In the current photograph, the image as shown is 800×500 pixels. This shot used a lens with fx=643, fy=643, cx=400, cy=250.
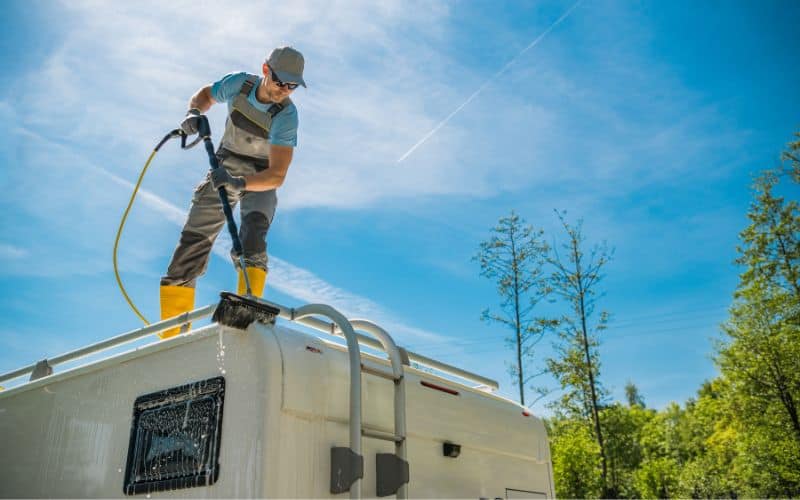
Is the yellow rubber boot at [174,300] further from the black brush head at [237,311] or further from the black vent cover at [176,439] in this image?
the black brush head at [237,311]

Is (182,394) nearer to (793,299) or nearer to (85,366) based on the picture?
(85,366)

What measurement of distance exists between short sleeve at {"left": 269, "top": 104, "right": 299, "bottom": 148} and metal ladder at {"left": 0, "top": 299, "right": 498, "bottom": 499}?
1712mm

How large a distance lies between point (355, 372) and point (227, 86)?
2.90m

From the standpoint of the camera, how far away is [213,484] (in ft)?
8.71

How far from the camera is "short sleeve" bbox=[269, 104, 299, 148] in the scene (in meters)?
4.68

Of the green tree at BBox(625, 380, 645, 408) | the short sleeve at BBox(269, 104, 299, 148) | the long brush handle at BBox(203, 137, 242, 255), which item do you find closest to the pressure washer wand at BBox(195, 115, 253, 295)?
the long brush handle at BBox(203, 137, 242, 255)

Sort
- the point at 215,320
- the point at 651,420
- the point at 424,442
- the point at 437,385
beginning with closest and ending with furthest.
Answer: the point at 215,320
the point at 424,442
the point at 437,385
the point at 651,420

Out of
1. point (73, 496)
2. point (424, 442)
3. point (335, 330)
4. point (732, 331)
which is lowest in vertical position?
point (73, 496)

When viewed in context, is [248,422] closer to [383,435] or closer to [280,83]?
[383,435]

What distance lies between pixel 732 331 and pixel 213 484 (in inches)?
1225

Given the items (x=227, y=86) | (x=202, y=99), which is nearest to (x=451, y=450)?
(x=227, y=86)

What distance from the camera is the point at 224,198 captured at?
13.8 ft

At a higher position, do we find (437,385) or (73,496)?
(437,385)

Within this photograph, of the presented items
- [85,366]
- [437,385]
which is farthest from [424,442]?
[85,366]
